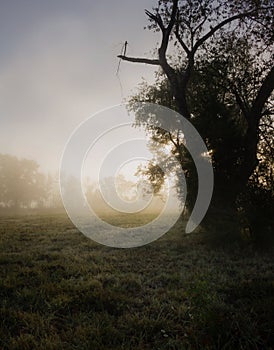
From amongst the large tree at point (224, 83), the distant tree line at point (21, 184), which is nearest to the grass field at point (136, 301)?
the large tree at point (224, 83)

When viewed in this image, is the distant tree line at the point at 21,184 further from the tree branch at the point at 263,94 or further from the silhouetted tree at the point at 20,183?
the tree branch at the point at 263,94

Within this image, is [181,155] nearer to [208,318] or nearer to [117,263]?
[117,263]

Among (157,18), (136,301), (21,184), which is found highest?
(157,18)

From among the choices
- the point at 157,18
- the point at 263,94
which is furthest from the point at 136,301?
the point at 157,18

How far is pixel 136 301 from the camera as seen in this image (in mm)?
7418

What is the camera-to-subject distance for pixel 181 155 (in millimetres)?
19000

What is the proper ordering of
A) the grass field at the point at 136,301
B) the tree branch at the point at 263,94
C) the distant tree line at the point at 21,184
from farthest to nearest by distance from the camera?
the distant tree line at the point at 21,184 < the tree branch at the point at 263,94 < the grass field at the point at 136,301

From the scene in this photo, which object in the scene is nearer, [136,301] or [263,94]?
[136,301]

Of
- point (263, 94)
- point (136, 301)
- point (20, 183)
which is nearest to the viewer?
point (136, 301)

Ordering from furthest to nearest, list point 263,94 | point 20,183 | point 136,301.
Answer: point 20,183 < point 263,94 < point 136,301

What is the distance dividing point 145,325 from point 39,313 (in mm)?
2519

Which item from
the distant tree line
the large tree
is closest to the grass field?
the large tree

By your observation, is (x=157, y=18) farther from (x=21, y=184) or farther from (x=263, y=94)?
(x=21, y=184)

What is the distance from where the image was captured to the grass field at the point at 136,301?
210 inches
